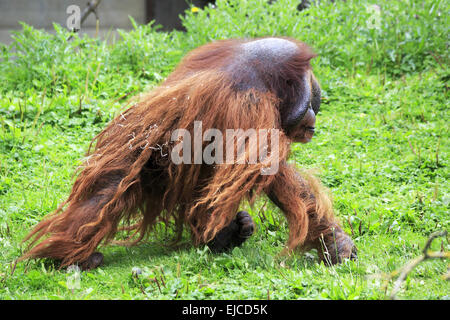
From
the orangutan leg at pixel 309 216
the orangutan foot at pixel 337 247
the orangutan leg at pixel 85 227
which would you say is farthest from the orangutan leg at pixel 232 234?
the orangutan leg at pixel 85 227

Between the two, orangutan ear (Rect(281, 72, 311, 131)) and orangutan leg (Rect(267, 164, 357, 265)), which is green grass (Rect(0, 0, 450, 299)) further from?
orangutan ear (Rect(281, 72, 311, 131))

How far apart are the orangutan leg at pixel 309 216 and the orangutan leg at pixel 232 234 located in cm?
22

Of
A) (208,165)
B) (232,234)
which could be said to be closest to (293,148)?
(232,234)

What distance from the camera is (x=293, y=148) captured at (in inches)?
173

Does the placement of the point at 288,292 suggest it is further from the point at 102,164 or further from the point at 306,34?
the point at 306,34

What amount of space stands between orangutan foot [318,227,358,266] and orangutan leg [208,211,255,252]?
359 millimetres

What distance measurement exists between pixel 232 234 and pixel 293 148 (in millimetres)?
1454

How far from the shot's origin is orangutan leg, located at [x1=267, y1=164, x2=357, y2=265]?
2.83 metres

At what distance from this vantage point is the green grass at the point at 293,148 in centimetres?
257

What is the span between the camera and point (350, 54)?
5547mm
